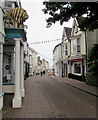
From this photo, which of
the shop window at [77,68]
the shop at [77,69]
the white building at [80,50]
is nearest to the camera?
the white building at [80,50]

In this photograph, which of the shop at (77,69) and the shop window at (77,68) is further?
the shop window at (77,68)

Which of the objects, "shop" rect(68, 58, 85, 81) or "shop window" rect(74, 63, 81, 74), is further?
"shop window" rect(74, 63, 81, 74)

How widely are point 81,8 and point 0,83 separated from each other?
24.6 feet

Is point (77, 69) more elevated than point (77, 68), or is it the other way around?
point (77, 68)

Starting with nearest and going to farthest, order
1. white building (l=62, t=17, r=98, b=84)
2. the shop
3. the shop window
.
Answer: white building (l=62, t=17, r=98, b=84) → the shop → the shop window

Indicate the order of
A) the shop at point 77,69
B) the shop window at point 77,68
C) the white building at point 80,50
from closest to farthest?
1. the white building at point 80,50
2. the shop at point 77,69
3. the shop window at point 77,68

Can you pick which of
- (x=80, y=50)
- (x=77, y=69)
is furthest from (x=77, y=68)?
(x=80, y=50)

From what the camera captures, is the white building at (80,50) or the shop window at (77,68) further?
the shop window at (77,68)

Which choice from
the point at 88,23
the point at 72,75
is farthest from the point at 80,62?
the point at 88,23

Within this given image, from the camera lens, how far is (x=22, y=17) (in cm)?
767

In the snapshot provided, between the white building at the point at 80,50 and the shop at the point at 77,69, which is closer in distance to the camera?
the white building at the point at 80,50

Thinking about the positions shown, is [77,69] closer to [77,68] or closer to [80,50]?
[77,68]

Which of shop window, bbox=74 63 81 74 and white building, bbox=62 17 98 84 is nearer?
white building, bbox=62 17 98 84

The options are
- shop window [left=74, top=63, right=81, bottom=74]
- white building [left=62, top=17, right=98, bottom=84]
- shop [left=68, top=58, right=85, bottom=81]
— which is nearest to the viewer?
white building [left=62, top=17, right=98, bottom=84]
